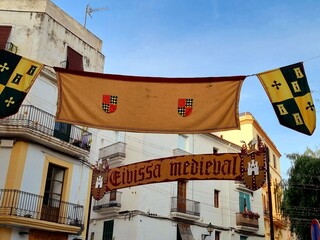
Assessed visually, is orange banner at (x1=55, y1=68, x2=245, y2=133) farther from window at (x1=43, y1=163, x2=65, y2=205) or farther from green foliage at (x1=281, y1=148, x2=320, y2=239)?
green foliage at (x1=281, y1=148, x2=320, y2=239)

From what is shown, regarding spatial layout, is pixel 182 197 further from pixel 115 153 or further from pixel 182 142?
pixel 115 153

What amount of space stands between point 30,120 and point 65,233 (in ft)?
16.9

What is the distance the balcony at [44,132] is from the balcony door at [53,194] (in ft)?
3.26

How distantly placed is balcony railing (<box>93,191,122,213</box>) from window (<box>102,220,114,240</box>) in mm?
732

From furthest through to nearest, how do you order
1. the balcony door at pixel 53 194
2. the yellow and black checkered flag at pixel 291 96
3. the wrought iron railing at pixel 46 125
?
the balcony door at pixel 53 194 < the wrought iron railing at pixel 46 125 < the yellow and black checkered flag at pixel 291 96

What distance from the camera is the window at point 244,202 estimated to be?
94.8ft

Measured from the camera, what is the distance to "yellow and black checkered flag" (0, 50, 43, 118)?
7.18 m

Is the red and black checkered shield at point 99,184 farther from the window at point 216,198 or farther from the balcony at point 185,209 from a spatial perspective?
the window at point 216,198

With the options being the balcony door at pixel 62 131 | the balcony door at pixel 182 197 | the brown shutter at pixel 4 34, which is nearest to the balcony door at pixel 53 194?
the balcony door at pixel 62 131

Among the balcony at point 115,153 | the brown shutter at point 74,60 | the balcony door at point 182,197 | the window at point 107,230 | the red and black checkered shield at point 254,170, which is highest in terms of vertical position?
the brown shutter at point 74,60

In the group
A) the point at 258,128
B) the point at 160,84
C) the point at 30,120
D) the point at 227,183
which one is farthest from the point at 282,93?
the point at 258,128

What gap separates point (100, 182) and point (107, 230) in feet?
36.5

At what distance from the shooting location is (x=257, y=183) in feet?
32.5

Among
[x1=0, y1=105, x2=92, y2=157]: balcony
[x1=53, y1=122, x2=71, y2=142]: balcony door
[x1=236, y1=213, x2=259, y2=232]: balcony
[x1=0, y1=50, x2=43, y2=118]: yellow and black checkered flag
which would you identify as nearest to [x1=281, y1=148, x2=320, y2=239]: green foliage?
[x1=236, y1=213, x2=259, y2=232]: balcony
